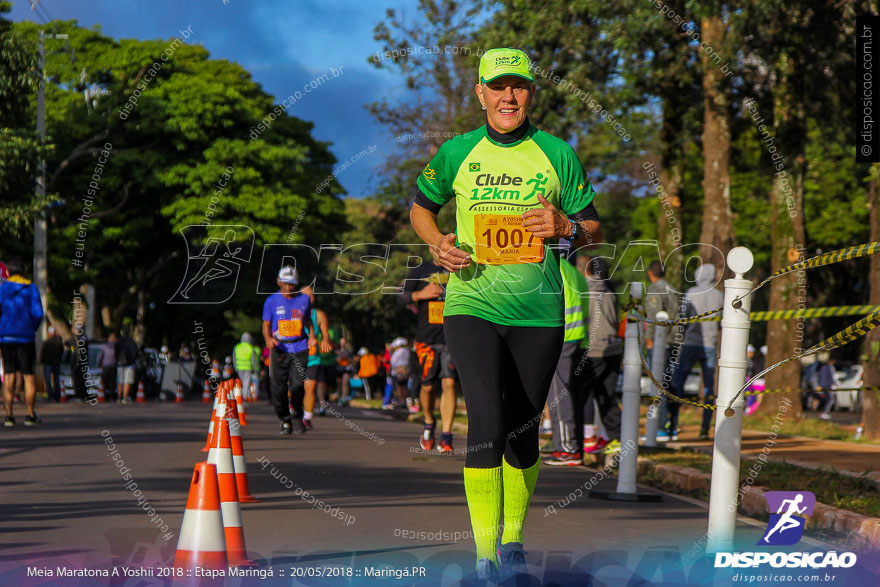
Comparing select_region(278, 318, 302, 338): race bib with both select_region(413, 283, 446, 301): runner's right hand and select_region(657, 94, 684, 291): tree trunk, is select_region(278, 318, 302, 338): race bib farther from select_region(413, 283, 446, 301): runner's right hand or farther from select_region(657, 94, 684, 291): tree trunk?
select_region(657, 94, 684, 291): tree trunk

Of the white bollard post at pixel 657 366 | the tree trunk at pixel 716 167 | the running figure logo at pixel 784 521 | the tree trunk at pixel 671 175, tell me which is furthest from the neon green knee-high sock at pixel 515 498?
the tree trunk at pixel 671 175

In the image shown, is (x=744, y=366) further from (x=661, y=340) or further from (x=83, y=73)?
(x=83, y=73)

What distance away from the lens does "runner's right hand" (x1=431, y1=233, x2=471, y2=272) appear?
5145mm

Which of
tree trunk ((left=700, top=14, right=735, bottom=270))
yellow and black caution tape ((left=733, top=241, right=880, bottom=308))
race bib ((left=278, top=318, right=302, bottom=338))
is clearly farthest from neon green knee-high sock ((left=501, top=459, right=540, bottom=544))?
tree trunk ((left=700, top=14, right=735, bottom=270))

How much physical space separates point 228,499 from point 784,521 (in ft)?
9.15

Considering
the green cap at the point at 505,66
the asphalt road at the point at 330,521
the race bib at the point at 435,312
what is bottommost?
the asphalt road at the point at 330,521

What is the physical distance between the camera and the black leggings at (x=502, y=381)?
5168 mm

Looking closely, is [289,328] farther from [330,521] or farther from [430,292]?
[330,521]

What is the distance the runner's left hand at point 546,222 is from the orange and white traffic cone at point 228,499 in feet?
5.73

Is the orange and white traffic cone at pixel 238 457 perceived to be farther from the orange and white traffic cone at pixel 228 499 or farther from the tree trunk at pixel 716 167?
the tree trunk at pixel 716 167

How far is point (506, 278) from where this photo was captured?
527 centimetres

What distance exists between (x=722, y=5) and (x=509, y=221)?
1342cm

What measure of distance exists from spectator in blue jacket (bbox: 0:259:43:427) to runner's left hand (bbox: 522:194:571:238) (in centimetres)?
1015

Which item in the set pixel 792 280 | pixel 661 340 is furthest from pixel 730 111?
pixel 661 340
